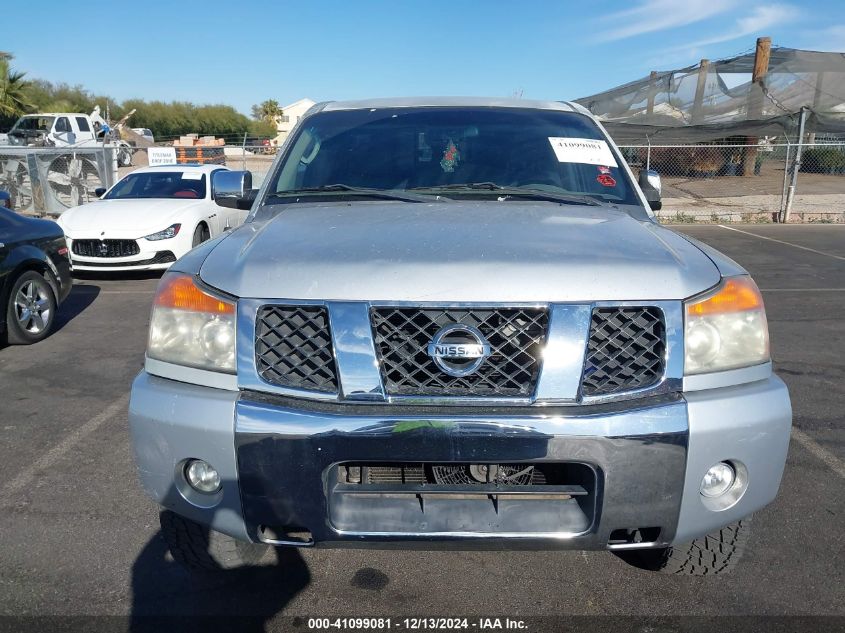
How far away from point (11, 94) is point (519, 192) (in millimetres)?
43129

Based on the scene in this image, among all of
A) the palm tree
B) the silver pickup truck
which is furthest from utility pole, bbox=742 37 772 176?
the palm tree

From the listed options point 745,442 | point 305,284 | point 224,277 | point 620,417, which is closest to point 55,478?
point 224,277

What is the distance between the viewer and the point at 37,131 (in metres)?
25.7

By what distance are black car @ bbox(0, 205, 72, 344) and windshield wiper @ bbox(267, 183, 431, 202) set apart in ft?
12.6

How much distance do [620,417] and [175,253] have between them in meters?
8.30

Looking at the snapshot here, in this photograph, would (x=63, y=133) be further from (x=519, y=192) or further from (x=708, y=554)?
(x=708, y=554)

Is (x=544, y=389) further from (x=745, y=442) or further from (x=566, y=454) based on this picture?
(x=745, y=442)

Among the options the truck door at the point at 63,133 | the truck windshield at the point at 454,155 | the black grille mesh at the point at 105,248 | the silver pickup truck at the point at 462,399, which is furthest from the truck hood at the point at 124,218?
the truck door at the point at 63,133

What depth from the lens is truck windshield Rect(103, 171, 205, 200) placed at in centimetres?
1045

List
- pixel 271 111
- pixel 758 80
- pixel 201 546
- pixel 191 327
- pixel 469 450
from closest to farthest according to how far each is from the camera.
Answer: pixel 469 450, pixel 191 327, pixel 201 546, pixel 758 80, pixel 271 111

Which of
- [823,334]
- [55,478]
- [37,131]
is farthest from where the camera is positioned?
[37,131]

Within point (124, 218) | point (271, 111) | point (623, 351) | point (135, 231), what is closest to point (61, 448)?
point (623, 351)

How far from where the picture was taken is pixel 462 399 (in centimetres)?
209

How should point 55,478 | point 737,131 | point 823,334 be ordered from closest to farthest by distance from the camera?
point 55,478
point 823,334
point 737,131
